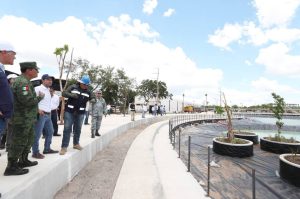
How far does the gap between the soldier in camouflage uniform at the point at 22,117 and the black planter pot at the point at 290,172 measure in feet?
20.5

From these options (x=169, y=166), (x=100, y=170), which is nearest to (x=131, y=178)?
(x=100, y=170)

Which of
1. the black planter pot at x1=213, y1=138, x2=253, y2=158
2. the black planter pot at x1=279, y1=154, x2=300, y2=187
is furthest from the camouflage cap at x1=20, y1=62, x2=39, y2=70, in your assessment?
the black planter pot at x1=213, y1=138, x2=253, y2=158

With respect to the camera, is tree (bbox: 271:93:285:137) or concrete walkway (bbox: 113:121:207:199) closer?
concrete walkway (bbox: 113:121:207:199)

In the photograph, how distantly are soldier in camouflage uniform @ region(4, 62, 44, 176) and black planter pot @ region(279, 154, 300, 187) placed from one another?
6.25 metres

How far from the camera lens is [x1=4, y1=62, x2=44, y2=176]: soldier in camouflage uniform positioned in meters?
4.23

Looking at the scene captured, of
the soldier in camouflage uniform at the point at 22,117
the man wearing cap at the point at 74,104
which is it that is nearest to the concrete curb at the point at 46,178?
the soldier in camouflage uniform at the point at 22,117

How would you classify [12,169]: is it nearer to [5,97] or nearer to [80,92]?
[5,97]

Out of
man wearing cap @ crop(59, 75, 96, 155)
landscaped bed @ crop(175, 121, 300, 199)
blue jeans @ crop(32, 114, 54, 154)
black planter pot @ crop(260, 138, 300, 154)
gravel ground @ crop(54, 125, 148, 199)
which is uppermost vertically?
man wearing cap @ crop(59, 75, 96, 155)

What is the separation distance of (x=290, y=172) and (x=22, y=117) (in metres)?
6.52

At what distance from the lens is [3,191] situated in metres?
3.46

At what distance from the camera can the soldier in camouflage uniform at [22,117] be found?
4234mm

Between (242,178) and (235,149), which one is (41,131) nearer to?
(242,178)

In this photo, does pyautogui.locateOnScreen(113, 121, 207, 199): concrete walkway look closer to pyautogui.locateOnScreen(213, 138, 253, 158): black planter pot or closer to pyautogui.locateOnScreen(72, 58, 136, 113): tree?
pyautogui.locateOnScreen(213, 138, 253, 158): black planter pot

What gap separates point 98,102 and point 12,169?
20.3 ft
